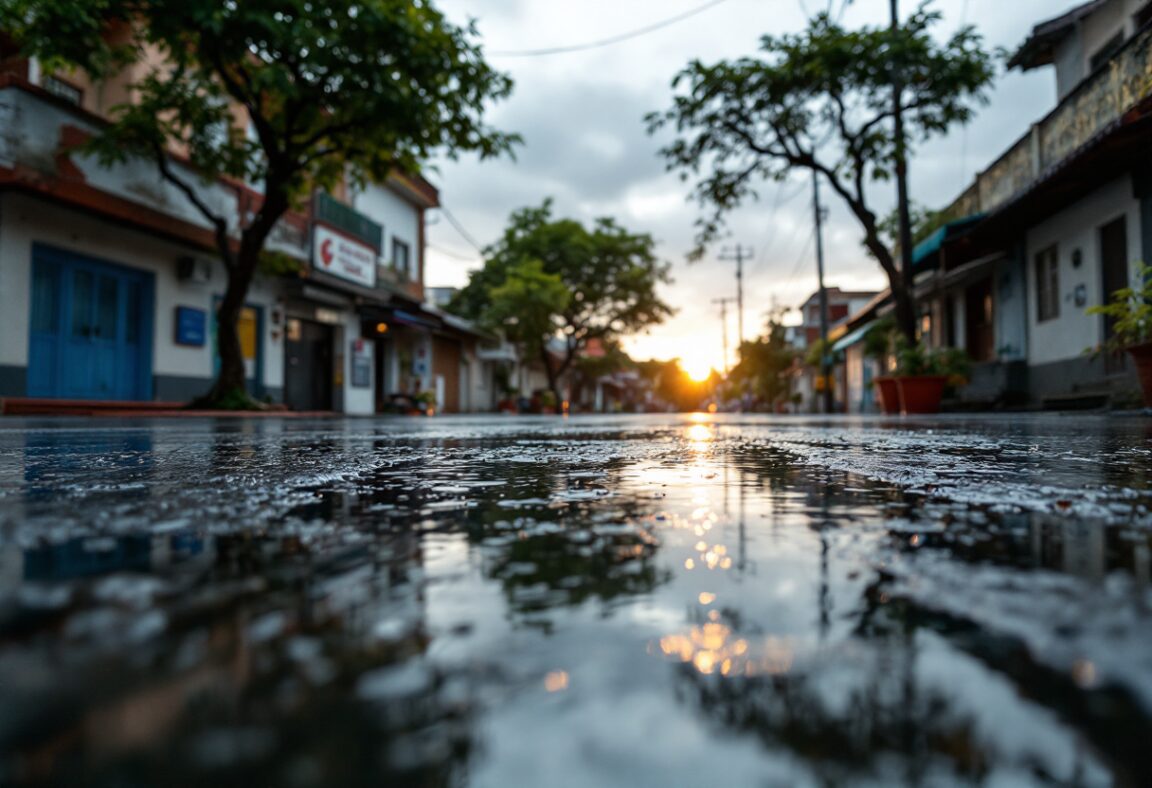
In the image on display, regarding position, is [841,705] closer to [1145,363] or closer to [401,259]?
[1145,363]

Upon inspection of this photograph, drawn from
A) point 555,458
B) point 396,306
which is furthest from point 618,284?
point 555,458

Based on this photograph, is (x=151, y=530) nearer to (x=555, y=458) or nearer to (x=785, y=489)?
(x=785, y=489)

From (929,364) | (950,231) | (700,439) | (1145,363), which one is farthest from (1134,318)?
(950,231)

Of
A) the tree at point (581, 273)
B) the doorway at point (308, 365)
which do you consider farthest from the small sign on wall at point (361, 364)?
the tree at point (581, 273)

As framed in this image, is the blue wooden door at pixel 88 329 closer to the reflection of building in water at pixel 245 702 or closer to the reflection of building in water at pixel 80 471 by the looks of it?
the reflection of building in water at pixel 80 471

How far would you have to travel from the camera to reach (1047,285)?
11281mm

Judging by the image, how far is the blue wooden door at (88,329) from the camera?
30.6 feet

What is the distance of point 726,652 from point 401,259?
22.4 meters

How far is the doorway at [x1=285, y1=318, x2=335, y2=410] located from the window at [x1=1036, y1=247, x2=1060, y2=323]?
48.3ft

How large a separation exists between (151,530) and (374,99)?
9297 mm

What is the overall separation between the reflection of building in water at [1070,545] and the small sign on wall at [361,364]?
17.8 metres

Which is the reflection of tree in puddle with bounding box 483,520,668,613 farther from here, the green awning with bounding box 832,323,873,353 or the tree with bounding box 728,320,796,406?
the tree with bounding box 728,320,796,406

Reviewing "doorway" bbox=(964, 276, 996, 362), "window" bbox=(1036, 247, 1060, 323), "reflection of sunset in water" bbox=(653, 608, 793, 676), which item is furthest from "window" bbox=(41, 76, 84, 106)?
"doorway" bbox=(964, 276, 996, 362)

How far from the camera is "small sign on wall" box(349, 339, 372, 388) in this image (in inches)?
687
